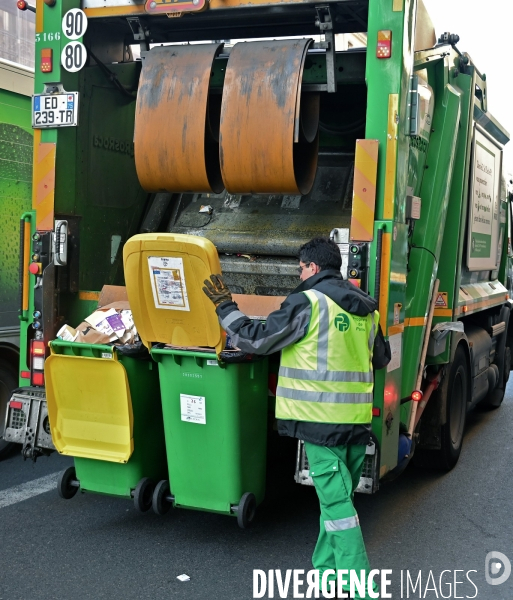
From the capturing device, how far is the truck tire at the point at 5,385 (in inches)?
219

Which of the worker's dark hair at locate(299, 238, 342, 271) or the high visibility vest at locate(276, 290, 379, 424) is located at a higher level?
the worker's dark hair at locate(299, 238, 342, 271)

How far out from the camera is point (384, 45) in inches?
155

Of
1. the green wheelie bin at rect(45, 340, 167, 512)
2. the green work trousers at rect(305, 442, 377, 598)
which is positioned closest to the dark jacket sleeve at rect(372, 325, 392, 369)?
the green work trousers at rect(305, 442, 377, 598)

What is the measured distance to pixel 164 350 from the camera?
381 centimetres

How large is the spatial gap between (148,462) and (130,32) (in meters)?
2.65

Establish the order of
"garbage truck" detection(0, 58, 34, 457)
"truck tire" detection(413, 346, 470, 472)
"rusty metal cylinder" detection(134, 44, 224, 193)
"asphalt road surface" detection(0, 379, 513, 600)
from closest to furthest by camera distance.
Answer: "asphalt road surface" detection(0, 379, 513, 600) → "rusty metal cylinder" detection(134, 44, 224, 193) → "truck tire" detection(413, 346, 470, 472) → "garbage truck" detection(0, 58, 34, 457)

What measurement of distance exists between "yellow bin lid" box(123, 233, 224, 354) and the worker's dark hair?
1.34ft

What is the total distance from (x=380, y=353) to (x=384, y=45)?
1.52 metres

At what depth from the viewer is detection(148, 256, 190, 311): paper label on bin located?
143 inches

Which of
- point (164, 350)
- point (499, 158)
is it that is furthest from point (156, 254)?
point (499, 158)

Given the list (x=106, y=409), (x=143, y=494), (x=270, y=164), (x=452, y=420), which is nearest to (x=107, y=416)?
(x=106, y=409)

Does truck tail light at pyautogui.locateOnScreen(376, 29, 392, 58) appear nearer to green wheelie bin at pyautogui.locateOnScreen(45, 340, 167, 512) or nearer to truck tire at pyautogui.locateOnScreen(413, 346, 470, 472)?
green wheelie bin at pyautogui.locateOnScreen(45, 340, 167, 512)

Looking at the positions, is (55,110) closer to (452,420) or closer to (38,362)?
(38,362)

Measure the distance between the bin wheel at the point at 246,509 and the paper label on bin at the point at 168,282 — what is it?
956 mm
